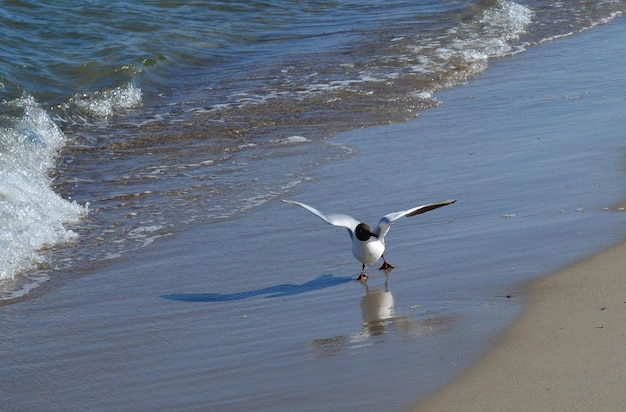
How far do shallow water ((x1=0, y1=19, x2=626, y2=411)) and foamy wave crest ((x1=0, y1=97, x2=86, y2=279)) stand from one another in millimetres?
623

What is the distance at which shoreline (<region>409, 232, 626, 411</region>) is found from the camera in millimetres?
3994

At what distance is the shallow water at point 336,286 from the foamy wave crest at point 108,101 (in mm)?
2892

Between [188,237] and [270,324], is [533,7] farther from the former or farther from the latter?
[270,324]

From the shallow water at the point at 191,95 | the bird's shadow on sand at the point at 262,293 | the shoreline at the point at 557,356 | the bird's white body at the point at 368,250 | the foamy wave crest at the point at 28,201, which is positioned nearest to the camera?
the shoreline at the point at 557,356

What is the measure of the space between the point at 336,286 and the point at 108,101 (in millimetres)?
6441

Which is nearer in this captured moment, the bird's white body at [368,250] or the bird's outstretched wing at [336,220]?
the bird's white body at [368,250]

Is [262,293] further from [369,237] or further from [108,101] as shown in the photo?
[108,101]

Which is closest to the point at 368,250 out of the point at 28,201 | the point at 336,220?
the point at 336,220

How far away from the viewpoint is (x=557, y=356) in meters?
4.38

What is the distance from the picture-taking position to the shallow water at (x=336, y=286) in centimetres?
451

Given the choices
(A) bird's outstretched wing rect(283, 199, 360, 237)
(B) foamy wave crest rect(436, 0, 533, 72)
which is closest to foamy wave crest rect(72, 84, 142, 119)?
(B) foamy wave crest rect(436, 0, 533, 72)

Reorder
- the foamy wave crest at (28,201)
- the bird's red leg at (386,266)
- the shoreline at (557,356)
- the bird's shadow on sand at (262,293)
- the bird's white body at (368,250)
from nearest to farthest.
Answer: the shoreline at (557,356), the bird's shadow on sand at (262,293), the bird's white body at (368,250), the bird's red leg at (386,266), the foamy wave crest at (28,201)

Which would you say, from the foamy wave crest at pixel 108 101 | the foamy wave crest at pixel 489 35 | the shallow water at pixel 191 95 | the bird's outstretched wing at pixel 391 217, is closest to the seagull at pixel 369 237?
the bird's outstretched wing at pixel 391 217

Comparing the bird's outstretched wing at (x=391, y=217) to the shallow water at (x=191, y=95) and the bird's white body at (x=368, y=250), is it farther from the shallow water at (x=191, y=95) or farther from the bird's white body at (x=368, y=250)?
the shallow water at (x=191, y=95)
